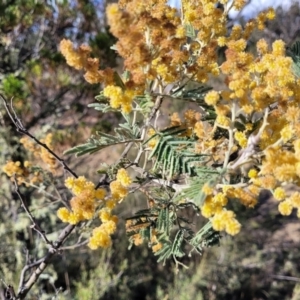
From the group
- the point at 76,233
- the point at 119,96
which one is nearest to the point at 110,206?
the point at 119,96

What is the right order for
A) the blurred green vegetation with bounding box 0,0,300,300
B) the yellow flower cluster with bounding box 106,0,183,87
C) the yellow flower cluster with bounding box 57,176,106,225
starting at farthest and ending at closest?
the blurred green vegetation with bounding box 0,0,300,300 < the yellow flower cluster with bounding box 57,176,106,225 < the yellow flower cluster with bounding box 106,0,183,87

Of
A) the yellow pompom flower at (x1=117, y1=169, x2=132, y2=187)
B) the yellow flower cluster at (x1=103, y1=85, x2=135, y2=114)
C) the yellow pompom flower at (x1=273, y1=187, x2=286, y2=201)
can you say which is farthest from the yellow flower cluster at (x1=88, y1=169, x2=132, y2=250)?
the yellow pompom flower at (x1=273, y1=187, x2=286, y2=201)

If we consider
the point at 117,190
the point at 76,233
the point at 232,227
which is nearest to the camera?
the point at 232,227

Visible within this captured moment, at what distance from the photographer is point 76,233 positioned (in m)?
1.53

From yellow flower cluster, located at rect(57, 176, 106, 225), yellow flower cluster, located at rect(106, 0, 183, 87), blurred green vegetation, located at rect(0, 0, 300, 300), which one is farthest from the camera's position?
blurred green vegetation, located at rect(0, 0, 300, 300)

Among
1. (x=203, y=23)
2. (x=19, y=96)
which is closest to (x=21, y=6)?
(x=19, y=96)

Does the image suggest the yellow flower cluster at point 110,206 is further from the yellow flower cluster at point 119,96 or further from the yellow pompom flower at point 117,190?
the yellow flower cluster at point 119,96

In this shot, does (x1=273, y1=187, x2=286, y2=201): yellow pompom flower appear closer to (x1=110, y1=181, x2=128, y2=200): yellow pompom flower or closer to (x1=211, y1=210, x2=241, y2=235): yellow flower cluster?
(x1=211, y1=210, x2=241, y2=235): yellow flower cluster

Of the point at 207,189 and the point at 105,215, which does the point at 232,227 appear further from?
the point at 105,215

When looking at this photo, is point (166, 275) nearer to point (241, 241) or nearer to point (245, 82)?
point (241, 241)

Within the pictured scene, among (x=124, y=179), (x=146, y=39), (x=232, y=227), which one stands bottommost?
(x=232, y=227)

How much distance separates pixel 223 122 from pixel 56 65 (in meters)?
1.97

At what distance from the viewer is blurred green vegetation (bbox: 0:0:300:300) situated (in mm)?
2314

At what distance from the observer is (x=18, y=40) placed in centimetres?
265
